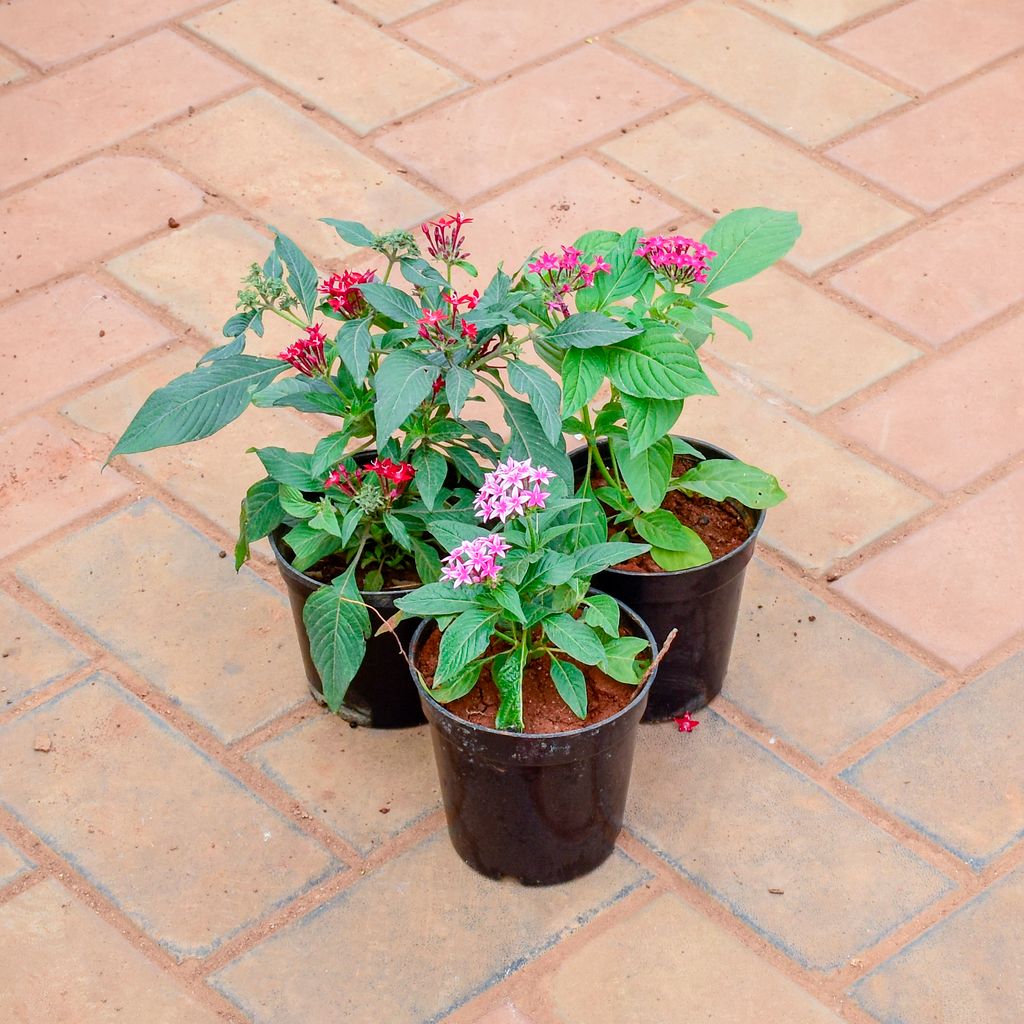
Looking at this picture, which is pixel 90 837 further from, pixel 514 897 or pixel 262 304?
pixel 262 304

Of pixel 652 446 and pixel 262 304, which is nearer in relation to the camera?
pixel 262 304

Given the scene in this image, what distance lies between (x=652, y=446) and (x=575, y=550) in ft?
0.70

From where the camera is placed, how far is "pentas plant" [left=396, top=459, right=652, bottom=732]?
190 centimetres

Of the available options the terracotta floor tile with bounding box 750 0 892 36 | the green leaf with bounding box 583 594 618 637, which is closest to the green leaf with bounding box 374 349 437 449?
the green leaf with bounding box 583 594 618 637

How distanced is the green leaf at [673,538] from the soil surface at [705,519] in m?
0.06

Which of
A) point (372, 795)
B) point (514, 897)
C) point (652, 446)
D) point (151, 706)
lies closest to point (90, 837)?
point (151, 706)

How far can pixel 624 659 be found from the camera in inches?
79.4

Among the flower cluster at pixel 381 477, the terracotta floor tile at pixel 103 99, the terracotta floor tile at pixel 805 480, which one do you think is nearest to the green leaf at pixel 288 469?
the flower cluster at pixel 381 477

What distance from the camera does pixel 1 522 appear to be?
8.97ft

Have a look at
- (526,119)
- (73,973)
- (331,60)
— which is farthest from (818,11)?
(73,973)

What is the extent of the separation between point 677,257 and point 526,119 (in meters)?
1.61

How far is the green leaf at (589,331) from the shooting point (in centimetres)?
→ 197

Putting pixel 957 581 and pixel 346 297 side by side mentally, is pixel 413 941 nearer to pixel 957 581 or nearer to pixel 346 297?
pixel 346 297

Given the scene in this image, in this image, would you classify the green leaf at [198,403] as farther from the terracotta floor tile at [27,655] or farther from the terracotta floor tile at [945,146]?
the terracotta floor tile at [945,146]
